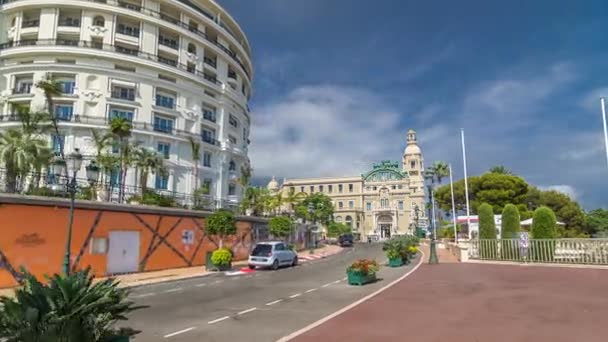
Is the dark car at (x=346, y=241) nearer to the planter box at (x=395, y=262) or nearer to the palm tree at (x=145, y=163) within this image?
the palm tree at (x=145, y=163)

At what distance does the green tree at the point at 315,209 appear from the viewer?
2368 inches

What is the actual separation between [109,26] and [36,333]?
4309cm

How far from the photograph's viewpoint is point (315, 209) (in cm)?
7281

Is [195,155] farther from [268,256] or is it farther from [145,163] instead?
[268,256]

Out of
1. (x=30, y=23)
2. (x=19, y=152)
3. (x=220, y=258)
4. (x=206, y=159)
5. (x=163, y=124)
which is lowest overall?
(x=220, y=258)

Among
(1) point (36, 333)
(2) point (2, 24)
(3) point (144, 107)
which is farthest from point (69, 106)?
(1) point (36, 333)

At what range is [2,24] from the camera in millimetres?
42312

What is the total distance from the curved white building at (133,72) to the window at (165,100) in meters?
0.11

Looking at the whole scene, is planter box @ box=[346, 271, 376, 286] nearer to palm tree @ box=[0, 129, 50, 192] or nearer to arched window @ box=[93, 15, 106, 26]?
palm tree @ box=[0, 129, 50, 192]

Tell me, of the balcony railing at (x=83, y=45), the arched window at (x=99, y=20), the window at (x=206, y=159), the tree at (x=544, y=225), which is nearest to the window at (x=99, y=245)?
the tree at (x=544, y=225)

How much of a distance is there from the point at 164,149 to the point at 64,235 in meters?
24.3

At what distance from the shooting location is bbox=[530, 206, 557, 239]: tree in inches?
966

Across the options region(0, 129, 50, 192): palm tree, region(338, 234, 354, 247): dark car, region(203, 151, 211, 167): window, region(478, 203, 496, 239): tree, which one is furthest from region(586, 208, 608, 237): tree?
region(0, 129, 50, 192): palm tree

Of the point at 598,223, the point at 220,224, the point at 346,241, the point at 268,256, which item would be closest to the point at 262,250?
the point at 268,256
